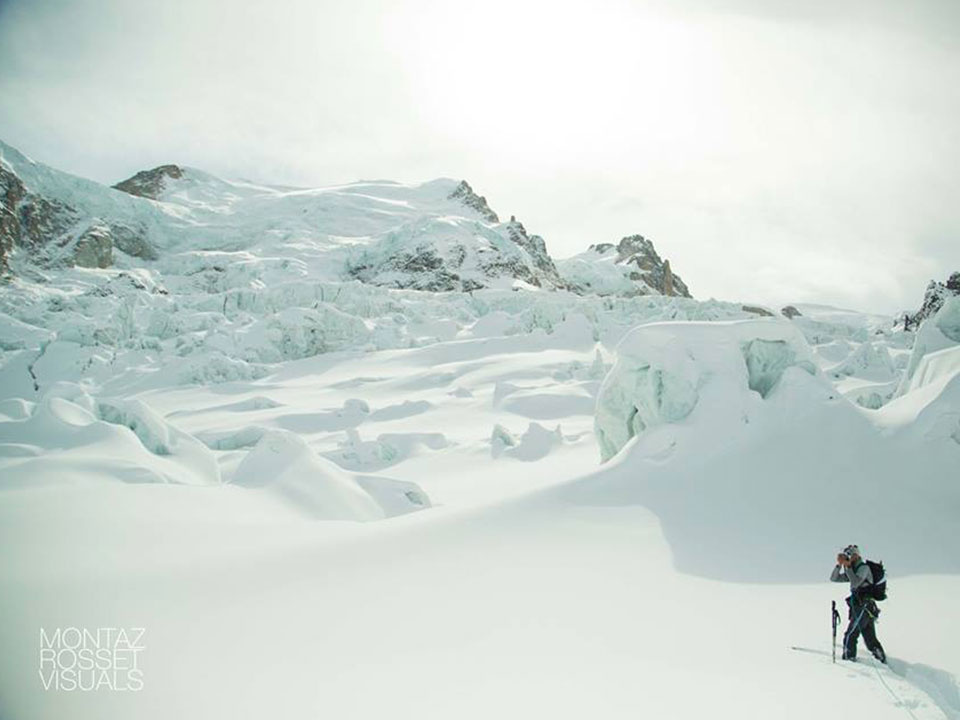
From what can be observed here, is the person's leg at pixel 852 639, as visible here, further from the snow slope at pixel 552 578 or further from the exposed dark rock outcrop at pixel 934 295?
the exposed dark rock outcrop at pixel 934 295

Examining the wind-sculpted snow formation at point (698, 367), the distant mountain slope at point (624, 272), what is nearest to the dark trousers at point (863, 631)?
the wind-sculpted snow formation at point (698, 367)

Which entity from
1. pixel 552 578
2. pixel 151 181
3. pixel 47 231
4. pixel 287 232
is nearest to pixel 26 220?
pixel 47 231

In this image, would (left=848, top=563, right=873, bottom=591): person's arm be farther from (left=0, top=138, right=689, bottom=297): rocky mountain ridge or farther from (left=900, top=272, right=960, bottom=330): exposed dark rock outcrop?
(left=0, top=138, right=689, bottom=297): rocky mountain ridge

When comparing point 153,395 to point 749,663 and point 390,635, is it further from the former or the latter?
point 749,663

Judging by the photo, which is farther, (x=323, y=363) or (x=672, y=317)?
(x=672, y=317)

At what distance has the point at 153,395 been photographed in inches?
925

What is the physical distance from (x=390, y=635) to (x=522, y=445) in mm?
10681

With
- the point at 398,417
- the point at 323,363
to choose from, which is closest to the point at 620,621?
the point at 398,417

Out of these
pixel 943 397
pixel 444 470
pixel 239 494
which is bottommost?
pixel 444 470

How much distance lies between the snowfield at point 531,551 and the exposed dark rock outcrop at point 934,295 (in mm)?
28139

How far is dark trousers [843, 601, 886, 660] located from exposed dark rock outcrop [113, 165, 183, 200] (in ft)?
427

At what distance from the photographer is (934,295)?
1511 inches

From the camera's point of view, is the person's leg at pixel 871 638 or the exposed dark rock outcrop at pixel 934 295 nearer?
the person's leg at pixel 871 638

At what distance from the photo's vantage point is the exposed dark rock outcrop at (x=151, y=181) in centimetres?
11494
